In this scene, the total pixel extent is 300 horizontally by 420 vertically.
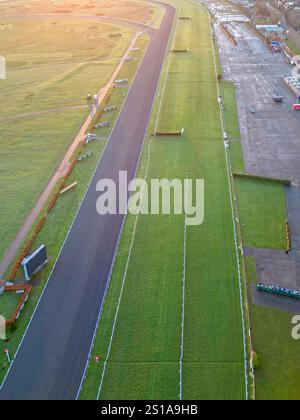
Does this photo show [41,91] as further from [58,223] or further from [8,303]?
[8,303]

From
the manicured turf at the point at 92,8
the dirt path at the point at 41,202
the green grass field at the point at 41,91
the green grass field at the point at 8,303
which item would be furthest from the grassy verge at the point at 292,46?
the green grass field at the point at 8,303

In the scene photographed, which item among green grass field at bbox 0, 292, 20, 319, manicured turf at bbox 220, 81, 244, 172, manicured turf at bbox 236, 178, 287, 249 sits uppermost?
manicured turf at bbox 220, 81, 244, 172

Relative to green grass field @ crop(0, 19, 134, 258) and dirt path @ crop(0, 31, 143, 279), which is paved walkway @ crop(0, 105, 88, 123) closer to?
green grass field @ crop(0, 19, 134, 258)

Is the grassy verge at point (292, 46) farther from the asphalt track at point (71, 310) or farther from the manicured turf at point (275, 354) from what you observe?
the manicured turf at point (275, 354)

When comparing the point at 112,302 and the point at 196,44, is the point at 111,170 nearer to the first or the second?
the point at 112,302

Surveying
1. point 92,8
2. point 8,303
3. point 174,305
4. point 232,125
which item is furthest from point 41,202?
point 92,8

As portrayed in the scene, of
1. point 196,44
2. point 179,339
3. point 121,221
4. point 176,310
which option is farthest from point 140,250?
point 196,44

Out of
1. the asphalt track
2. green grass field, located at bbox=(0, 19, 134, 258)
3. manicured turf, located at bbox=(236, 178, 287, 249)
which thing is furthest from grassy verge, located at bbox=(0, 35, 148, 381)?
manicured turf, located at bbox=(236, 178, 287, 249)
